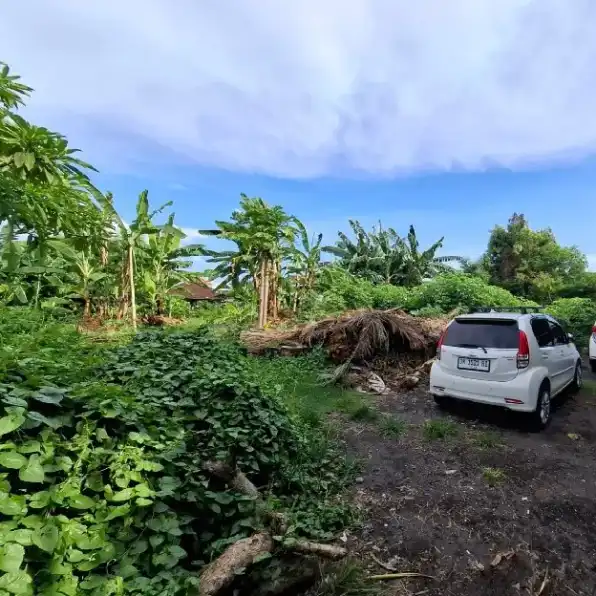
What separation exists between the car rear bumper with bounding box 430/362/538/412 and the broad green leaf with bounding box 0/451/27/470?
581 cm

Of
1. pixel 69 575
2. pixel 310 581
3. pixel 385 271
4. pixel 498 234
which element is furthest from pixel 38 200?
pixel 498 234

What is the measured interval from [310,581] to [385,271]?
78.0ft

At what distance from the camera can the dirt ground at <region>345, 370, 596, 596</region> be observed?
2.99 m

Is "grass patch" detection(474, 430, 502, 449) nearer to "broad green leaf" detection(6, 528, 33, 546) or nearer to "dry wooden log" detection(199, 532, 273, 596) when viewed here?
"dry wooden log" detection(199, 532, 273, 596)

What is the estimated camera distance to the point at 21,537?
1966 millimetres

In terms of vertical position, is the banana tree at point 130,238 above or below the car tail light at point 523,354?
above

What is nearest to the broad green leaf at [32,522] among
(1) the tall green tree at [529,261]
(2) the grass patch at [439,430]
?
(2) the grass patch at [439,430]

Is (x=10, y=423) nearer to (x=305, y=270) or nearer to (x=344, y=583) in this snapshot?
(x=344, y=583)

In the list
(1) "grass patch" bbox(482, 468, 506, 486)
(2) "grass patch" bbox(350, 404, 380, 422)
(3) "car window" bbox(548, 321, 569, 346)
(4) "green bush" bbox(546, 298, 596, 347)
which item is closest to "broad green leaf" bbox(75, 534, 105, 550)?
(1) "grass patch" bbox(482, 468, 506, 486)

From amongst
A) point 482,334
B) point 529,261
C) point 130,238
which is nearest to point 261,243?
point 130,238

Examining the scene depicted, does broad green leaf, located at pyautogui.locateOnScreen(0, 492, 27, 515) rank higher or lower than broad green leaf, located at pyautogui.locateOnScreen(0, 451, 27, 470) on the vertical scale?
lower

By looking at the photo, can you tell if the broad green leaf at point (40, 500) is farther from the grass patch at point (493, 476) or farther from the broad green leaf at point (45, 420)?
the grass patch at point (493, 476)

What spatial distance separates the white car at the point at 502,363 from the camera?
5.78 metres

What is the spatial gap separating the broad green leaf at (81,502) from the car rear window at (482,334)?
18.3 ft
